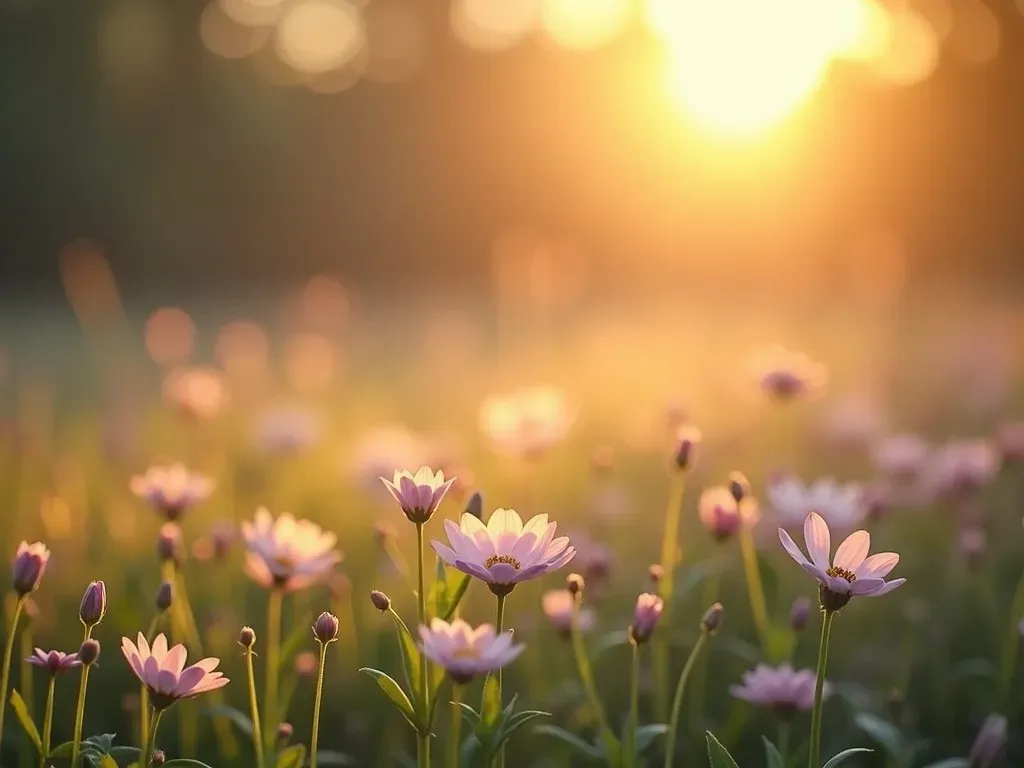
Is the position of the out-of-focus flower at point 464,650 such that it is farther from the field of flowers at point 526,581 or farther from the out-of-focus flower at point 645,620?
the out-of-focus flower at point 645,620

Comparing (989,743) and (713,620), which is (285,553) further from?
(989,743)

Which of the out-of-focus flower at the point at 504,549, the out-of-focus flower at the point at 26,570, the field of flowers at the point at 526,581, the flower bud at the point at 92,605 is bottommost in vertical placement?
the field of flowers at the point at 526,581

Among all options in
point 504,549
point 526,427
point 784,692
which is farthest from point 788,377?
point 504,549

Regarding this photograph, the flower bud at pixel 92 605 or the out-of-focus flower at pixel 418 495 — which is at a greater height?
the out-of-focus flower at pixel 418 495

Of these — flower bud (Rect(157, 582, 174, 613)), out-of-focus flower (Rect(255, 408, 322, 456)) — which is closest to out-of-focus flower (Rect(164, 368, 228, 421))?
out-of-focus flower (Rect(255, 408, 322, 456))

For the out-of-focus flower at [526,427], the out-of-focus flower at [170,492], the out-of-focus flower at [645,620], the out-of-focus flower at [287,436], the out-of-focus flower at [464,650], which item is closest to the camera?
the out-of-focus flower at [464,650]

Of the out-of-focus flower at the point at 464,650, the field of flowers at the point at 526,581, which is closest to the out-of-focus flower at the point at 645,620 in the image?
the field of flowers at the point at 526,581
